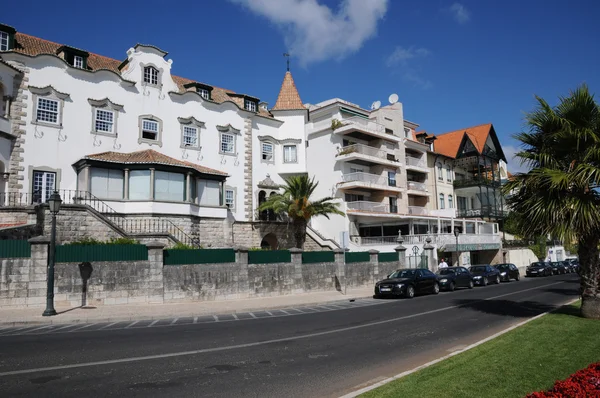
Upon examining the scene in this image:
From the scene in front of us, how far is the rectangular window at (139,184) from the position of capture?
25.7 m

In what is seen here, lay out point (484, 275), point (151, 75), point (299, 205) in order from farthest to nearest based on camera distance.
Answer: point (151, 75) → point (484, 275) → point (299, 205)

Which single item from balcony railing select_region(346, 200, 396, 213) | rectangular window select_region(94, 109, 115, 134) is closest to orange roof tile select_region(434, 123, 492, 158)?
balcony railing select_region(346, 200, 396, 213)

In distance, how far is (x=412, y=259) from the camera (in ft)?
109

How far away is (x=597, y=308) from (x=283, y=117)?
97.8ft

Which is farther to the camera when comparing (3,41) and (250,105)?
(250,105)

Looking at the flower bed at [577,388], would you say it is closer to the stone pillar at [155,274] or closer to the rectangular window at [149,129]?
the stone pillar at [155,274]

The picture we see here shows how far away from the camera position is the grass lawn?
5965 millimetres

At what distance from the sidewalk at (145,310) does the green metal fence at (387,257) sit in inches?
381

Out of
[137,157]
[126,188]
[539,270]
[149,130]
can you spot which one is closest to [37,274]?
[126,188]

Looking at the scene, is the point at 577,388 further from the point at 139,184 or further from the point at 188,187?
the point at 188,187

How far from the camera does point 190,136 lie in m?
31.4

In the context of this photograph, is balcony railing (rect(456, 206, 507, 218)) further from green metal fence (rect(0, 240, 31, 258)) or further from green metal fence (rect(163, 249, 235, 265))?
green metal fence (rect(0, 240, 31, 258))

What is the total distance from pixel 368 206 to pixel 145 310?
25594 mm

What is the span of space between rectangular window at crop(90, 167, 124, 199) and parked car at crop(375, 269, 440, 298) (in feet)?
53.2
